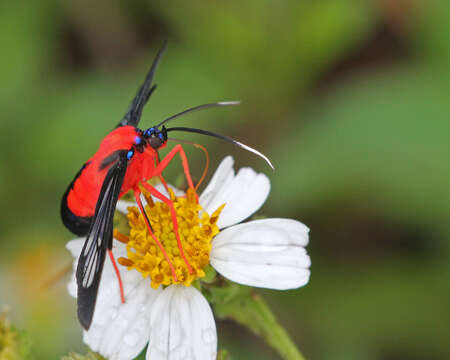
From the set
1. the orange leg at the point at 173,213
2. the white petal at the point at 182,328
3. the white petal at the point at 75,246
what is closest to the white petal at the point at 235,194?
the orange leg at the point at 173,213

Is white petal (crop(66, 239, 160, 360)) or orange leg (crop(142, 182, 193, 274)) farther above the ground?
orange leg (crop(142, 182, 193, 274))

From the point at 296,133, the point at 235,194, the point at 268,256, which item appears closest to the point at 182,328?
the point at 268,256

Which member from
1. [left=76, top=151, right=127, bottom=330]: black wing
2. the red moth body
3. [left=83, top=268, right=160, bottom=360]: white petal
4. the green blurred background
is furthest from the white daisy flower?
the green blurred background

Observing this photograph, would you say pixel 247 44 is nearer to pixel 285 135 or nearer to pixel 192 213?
pixel 285 135

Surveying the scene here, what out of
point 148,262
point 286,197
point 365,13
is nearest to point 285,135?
point 286,197

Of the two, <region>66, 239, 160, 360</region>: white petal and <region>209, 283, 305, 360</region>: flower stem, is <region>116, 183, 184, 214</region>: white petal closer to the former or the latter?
<region>66, 239, 160, 360</region>: white petal

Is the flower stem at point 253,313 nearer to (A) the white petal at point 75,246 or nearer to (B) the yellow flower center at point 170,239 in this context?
(B) the yellow flower center at point 170,239
